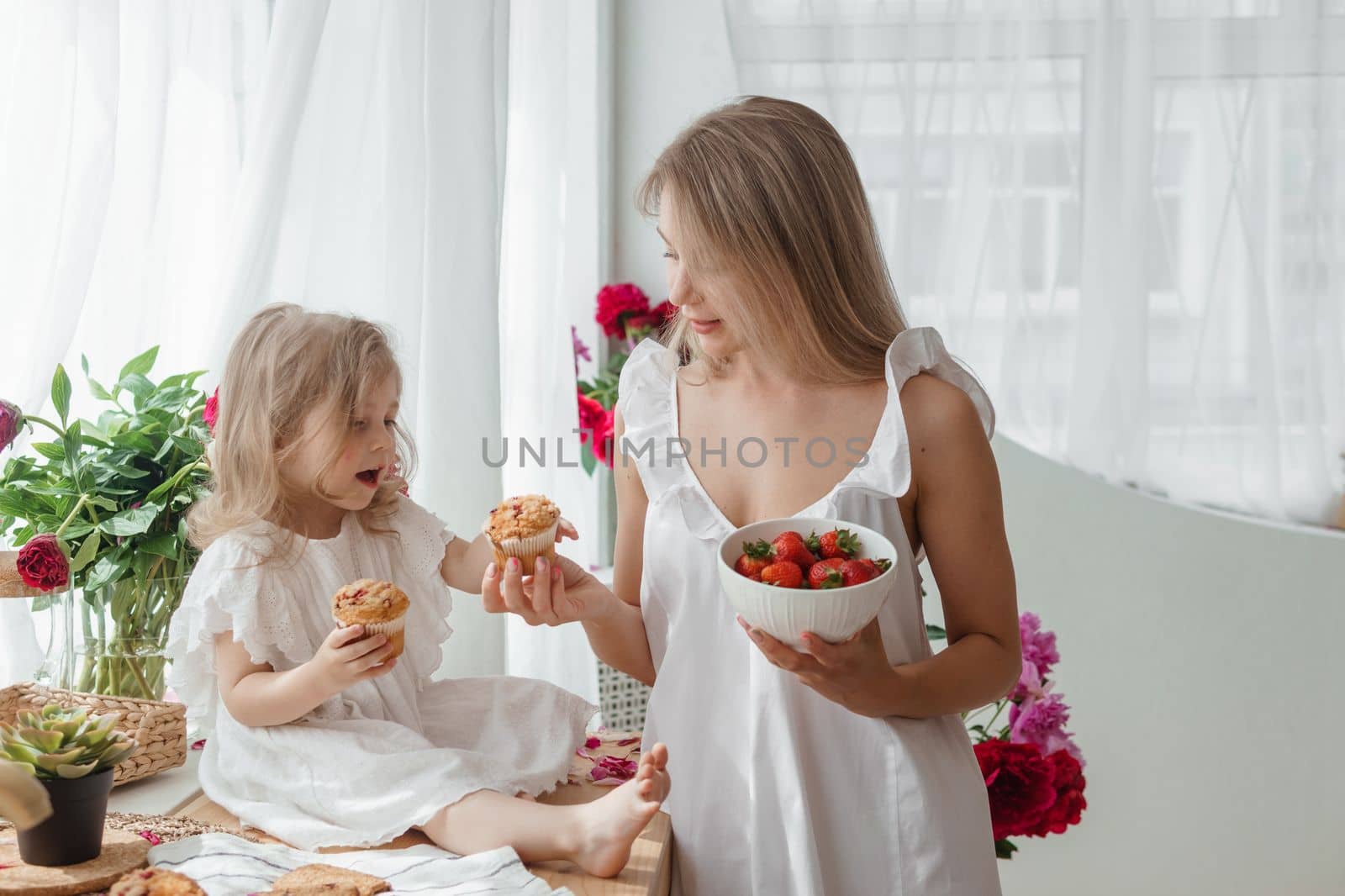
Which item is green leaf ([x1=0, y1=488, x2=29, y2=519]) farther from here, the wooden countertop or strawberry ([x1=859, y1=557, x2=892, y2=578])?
strawberry ([x1=859, y1=557, x2=892, y2=578])

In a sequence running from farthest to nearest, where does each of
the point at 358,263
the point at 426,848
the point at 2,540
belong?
the point at 358,263, the point at 2,540, the point at 426,848

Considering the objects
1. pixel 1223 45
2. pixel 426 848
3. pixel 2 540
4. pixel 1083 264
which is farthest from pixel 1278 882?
pixel 2 540

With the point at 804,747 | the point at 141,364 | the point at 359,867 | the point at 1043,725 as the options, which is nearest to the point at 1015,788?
the point at 1043,725

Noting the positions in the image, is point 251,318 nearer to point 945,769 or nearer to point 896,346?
point 896,346

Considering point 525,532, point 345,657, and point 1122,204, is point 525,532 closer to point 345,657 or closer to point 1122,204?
point 345,657

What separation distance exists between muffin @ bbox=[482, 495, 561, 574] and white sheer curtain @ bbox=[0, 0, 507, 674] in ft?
1.28

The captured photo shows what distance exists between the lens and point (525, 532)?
4.29 feet

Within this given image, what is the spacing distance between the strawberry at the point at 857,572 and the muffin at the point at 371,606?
0.53 m

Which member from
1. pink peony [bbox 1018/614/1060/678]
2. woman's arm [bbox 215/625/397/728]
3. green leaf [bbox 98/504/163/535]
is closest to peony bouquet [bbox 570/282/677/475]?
pink peony [bbox 1018/614/1060/678]

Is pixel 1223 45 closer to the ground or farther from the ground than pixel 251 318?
farther from the ground

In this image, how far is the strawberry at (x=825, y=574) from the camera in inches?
41.7

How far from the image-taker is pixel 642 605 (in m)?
1.40

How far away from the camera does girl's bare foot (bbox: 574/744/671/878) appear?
112cm

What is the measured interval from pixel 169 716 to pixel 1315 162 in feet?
9.87
